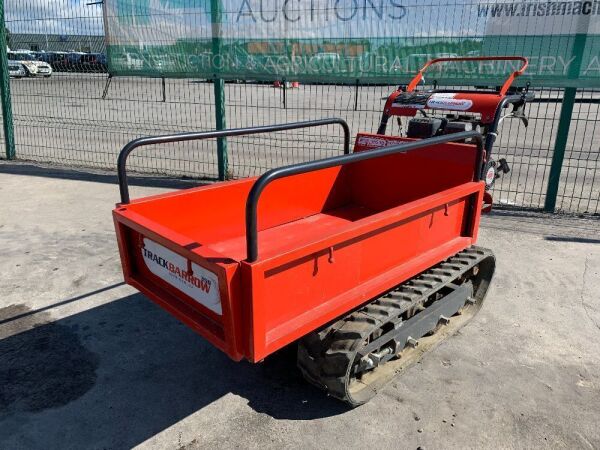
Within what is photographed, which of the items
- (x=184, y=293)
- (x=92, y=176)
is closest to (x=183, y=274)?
(x=184, y=293)

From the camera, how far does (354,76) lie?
20.9 feet

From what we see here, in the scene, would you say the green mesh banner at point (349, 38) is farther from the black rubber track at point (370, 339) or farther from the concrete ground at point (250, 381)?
the black rubber track at point (370, 339)

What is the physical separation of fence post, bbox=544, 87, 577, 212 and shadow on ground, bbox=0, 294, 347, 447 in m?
4.29

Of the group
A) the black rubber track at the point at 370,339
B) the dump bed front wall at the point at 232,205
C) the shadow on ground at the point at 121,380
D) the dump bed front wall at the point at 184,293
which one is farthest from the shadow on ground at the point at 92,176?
the black rubber track at the point at 370,339

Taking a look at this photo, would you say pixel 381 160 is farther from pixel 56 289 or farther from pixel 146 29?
pixel 146 29

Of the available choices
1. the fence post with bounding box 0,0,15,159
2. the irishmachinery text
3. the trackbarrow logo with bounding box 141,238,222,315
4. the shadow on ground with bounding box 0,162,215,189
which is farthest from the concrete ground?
the fence post with bounding box 0,0,15,159

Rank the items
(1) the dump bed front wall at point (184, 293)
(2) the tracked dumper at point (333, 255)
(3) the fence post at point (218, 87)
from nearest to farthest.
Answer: (1) the dump bed front wall at point (184, 293) → (2) the tracked dumper at point (333, 255) → (3) the fence post at point (218, 87)

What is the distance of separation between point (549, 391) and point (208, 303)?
6.73 feet

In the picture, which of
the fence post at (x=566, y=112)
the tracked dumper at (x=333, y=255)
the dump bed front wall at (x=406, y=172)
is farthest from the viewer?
the fence post at (x=566, y=112)

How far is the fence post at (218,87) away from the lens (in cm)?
657

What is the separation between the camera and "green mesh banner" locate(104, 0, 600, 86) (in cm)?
557

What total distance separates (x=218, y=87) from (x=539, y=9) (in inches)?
155

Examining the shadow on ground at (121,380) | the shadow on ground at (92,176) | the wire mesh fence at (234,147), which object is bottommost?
the shadow on ground at (121,380)

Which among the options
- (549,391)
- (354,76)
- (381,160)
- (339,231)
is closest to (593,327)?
(549,391)
